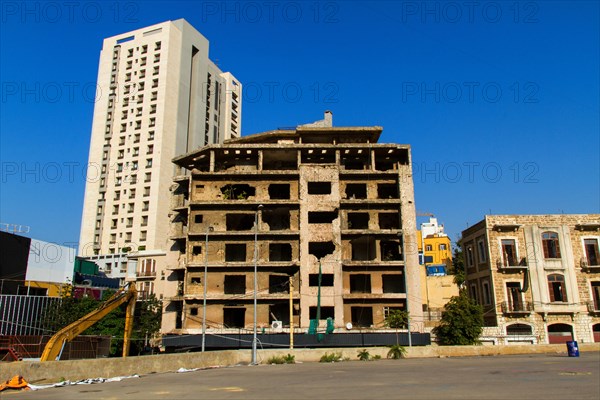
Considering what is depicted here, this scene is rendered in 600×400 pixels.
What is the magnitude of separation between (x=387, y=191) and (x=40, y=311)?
122 ft

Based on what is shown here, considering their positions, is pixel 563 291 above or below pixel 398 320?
above

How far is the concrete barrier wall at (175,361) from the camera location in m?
18.9

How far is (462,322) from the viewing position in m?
45.7

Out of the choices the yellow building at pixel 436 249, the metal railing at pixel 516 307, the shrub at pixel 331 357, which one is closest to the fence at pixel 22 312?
the shrub at pixel 331 357

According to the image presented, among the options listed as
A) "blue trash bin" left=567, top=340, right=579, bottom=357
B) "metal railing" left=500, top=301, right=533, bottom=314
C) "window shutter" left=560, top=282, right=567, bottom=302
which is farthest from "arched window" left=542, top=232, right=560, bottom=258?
"blue trash bin" left=567, top=340, right=579, bottom=357

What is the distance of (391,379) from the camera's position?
19.6 m

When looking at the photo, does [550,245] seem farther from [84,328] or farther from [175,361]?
[84,328]

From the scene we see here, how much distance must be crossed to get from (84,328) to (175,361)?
19.4ft

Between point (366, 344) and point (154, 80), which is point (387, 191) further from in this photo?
point (154, 80)

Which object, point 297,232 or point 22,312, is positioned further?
point 297,232

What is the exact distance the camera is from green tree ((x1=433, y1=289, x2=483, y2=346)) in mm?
45594

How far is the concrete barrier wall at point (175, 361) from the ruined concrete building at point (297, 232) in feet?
37.9

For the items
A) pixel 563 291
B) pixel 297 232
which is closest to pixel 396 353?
pixel 297 232

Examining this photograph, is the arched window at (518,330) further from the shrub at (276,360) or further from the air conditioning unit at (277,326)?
the shrub at (276,360)
